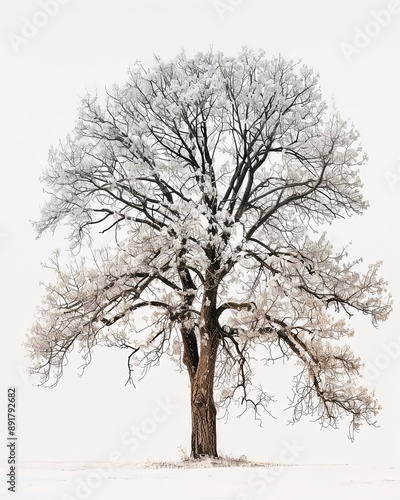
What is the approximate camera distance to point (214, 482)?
12.2 m

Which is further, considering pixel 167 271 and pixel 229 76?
pixel 167 271

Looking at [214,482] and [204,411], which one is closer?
Result: [214,482]

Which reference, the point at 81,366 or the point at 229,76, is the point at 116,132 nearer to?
the point at 229,76

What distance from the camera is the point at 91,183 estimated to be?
1543 cm

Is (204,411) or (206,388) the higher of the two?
(206,388)

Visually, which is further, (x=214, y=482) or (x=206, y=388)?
(x=206, y=388)

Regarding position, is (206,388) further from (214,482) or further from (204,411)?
(214,482)

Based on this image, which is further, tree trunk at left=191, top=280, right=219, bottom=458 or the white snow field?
tree trunk at left=191, top=280, right=219, bottom=458

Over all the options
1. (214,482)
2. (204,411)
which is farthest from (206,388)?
(214,482)

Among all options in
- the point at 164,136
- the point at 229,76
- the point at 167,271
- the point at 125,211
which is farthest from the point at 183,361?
the point at 229,76

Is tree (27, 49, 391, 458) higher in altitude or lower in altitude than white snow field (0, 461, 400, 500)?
higher

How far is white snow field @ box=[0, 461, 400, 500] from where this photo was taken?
447 inches

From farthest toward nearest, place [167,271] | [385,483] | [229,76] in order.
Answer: [167,271]
[229,76]
[385,483]

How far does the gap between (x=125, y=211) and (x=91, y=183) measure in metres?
0.86
